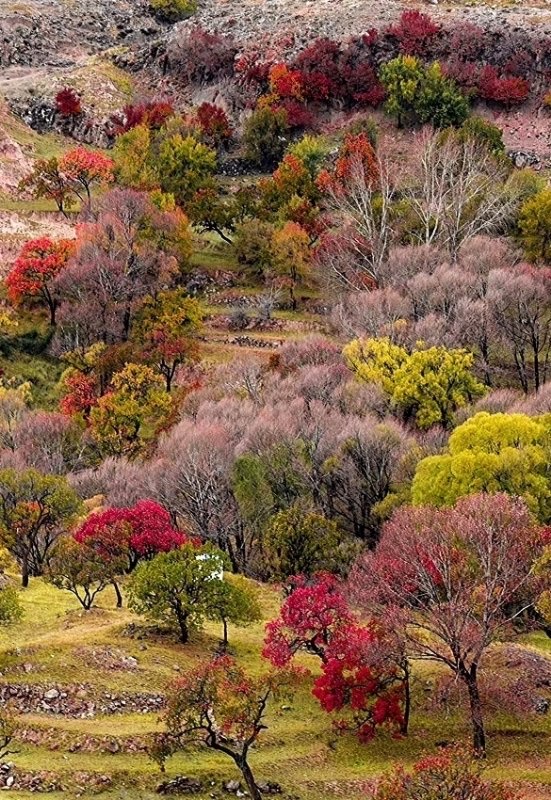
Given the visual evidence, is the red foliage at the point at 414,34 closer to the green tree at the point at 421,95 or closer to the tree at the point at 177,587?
the green tree at the point at 421,95

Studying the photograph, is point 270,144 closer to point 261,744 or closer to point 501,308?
point 501,308

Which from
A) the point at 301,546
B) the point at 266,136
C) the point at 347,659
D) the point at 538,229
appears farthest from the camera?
the point at 266,136

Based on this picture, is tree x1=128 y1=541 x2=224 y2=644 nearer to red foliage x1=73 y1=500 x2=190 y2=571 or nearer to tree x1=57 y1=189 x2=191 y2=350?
red foliage x1=73 y1=500 x2=190 y2=571

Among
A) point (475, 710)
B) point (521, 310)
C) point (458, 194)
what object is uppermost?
point (458, 194)

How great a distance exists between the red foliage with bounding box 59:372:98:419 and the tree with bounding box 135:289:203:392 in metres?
5.16

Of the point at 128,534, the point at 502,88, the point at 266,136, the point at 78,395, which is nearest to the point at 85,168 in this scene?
the point at 266,136

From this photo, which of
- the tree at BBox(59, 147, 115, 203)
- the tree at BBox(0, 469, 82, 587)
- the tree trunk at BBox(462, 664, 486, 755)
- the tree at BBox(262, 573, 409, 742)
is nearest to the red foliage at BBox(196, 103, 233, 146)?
the tree at BBox(59, 147, 115, 203)

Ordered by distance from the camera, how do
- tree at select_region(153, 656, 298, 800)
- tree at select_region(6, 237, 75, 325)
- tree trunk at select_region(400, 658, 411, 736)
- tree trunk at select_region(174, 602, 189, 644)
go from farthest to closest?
tree at select_region(6, 237, 75, 325)
tree trunk at select_region(174, 602, 189, 644)
tree trunk at select_region(400, 658, 411, 736)
tree at select_region(153, 656, 298, 800)

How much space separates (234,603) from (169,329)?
4420cm

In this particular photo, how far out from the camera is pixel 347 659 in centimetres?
3619

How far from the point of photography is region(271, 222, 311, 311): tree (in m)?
89.5

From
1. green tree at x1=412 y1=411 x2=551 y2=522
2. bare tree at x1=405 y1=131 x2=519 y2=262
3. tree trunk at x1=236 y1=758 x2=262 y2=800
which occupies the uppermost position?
bare tree at x1=405 y1=131 x2=519 y2=262

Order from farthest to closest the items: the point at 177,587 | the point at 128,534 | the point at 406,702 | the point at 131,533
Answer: the point at 131,533 < the point at 128,534 < the point at 177,587 < the point at 406,702

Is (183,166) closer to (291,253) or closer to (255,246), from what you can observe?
(255,246)
